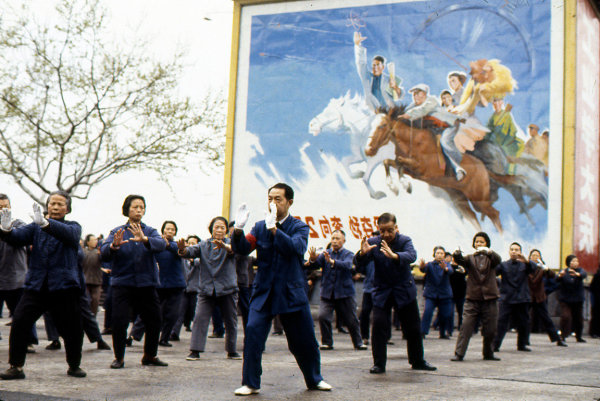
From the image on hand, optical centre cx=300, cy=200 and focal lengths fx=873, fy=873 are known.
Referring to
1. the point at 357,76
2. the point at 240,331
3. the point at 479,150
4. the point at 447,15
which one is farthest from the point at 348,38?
the point at 240,331

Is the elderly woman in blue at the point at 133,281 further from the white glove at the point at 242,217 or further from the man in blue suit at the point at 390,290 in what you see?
the man in blue suit at the point at 390,290

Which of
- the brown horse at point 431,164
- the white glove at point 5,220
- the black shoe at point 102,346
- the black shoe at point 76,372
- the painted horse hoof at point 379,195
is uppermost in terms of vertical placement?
the brown horse at point 431,164

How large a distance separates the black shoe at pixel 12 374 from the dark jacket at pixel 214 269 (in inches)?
124

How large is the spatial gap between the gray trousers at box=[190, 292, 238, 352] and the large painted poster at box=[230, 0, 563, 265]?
417 inches

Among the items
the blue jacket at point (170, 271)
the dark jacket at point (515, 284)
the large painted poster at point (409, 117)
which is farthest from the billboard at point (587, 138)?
the blue jacket at point (170, 271)

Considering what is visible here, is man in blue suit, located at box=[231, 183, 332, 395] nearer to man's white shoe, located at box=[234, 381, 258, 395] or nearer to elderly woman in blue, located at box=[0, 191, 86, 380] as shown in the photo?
man's white shoe, located at box=[234, 381, 258, 395]

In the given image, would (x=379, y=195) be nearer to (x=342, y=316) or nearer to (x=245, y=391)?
Answer: (x=342, y=316)

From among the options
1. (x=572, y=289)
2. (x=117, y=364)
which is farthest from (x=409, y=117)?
(x=117, y=364)

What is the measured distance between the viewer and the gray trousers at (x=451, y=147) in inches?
818

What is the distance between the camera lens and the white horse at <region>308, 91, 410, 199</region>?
21.5 metres

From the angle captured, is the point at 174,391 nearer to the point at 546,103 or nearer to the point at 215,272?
the point at 215,272

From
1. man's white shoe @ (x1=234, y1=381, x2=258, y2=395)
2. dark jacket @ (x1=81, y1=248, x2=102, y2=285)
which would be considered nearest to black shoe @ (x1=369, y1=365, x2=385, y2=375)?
man's white shoe @ (x1=234, y1=381, x2=258, y2=395)

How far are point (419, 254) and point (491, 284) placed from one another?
9.28m

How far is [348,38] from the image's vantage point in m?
22.4
